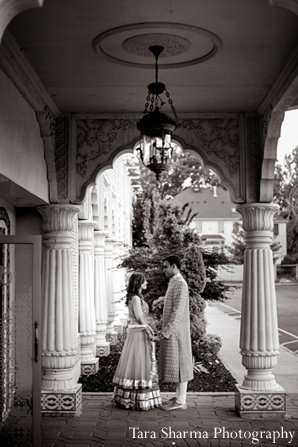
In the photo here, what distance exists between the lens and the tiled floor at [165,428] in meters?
6.63

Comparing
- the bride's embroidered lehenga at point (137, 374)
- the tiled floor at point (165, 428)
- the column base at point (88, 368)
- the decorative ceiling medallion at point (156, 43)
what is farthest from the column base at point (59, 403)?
the decorative ceiling medallion at point (156, 43)

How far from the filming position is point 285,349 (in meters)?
15.0

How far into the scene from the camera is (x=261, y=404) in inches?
300

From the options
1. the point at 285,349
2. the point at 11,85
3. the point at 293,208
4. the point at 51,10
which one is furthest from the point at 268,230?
the point at 293,208

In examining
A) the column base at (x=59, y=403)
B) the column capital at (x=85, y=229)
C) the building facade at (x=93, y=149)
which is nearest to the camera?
the building facade at (x=93, y=149)

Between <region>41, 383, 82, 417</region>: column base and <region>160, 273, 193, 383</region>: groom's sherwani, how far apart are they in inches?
45.8

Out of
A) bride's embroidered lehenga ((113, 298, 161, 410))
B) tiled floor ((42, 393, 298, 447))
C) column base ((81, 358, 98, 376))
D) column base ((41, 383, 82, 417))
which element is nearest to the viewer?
tiled floor ((42, 393, 298, 447))

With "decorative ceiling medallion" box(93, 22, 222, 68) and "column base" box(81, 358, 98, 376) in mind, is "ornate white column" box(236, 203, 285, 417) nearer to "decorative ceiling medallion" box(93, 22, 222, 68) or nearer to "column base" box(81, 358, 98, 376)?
"decorative ceiling medallion" box(93, 22, 222, 68)

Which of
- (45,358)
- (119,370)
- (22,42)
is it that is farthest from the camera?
(119,370)

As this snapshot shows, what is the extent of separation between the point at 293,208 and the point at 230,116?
166 feet

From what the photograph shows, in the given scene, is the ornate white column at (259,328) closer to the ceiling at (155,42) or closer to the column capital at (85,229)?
the ceiling at (155,42)

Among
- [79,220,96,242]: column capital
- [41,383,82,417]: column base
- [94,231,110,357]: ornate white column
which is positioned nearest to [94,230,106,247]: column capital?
[94,231,110,357]: ornate white column

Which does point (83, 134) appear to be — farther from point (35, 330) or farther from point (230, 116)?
point (35, 330)

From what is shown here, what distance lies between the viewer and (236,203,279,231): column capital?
7902 mm
